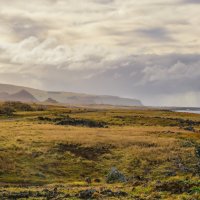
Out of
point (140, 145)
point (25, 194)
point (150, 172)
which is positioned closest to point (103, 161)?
point (150, 172)

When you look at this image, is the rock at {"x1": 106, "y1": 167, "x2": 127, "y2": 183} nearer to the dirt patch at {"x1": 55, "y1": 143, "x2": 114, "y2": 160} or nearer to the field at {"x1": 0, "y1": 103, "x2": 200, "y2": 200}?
the field at {"x1": 0, "y1": 103, "x2": 200, "y2": 200}

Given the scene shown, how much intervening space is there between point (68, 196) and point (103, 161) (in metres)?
32.2

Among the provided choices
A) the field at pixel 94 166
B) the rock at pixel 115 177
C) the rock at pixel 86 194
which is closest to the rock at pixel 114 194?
the field at pixel 94 166

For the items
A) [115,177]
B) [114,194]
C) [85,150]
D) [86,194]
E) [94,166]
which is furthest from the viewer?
[85,150]

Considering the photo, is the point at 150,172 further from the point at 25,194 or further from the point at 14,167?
the point at 25,194

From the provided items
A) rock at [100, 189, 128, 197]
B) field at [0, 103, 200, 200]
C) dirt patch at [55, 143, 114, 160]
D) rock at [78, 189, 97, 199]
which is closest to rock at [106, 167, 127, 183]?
field at [0, 103, 200, 200]

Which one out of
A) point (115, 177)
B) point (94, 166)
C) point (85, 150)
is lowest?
point (94, 166)

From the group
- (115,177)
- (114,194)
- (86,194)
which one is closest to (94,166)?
(115,177)

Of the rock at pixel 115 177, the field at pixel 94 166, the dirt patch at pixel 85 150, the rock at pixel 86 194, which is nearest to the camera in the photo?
the rock at pixel 86 194

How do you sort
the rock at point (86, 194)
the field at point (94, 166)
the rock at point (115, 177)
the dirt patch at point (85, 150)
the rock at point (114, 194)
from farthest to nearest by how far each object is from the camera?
the dirt patch at point (85, 150), the rock at point (115, 177), the field at point (94, 166), the rock at point (114, 194), the rock at point (86, 194)

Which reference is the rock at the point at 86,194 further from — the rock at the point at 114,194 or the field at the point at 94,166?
the rock at the point at 114,194

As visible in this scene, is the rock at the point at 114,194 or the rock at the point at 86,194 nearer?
the rock at the point at 86,194

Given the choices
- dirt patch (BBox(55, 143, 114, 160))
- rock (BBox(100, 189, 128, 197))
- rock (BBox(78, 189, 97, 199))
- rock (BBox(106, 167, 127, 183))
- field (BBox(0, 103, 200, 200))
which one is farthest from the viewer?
dirt patch (BBox(55, 143, 114, 160))

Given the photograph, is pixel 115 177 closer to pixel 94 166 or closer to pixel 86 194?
pixel 94 166
